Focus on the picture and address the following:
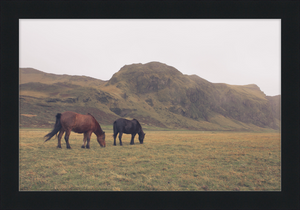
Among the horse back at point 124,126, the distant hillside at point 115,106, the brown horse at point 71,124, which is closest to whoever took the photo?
the brown horse at point 71,124

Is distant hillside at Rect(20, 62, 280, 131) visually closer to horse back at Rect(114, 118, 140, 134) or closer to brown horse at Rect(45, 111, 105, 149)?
horse back at Rect(114, 118, 140, 134)

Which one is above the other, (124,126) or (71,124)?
(71,124)

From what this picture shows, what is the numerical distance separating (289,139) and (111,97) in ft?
510

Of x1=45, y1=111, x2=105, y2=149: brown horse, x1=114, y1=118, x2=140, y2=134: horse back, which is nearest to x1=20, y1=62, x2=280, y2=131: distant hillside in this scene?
x1=114, y1=118, x2=140, y2=134: horse back

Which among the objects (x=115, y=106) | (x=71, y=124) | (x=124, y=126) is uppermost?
(x=115, y=106)

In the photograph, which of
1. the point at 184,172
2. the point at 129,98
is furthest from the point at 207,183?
the point at 129,98

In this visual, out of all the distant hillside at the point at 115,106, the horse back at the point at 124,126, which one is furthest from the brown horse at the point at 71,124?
the distant hillside at the point at 115,106

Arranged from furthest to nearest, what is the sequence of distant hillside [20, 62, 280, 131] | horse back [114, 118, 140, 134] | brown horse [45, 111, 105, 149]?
distant hillside [20, 62, 280, 131] → horse back [114, 118, 140, 134] → brown horse [45, 111, 105, 149]

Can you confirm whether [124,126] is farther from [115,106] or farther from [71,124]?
[115,106]

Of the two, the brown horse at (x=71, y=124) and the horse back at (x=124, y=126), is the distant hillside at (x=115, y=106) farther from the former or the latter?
the brown horse at (x=71, y=124)

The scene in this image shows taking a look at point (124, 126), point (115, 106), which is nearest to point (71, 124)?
point (124, 126)

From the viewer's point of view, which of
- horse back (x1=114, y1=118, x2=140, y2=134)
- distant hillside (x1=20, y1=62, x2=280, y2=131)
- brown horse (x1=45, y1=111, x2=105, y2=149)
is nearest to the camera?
brown horse (x1=45, y1=111, x2=105, y2=149)

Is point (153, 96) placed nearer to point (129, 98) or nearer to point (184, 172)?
point (129, 98)

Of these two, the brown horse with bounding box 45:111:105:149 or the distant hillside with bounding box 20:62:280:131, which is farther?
the distant hillside with bounding box 20:62:280:131
